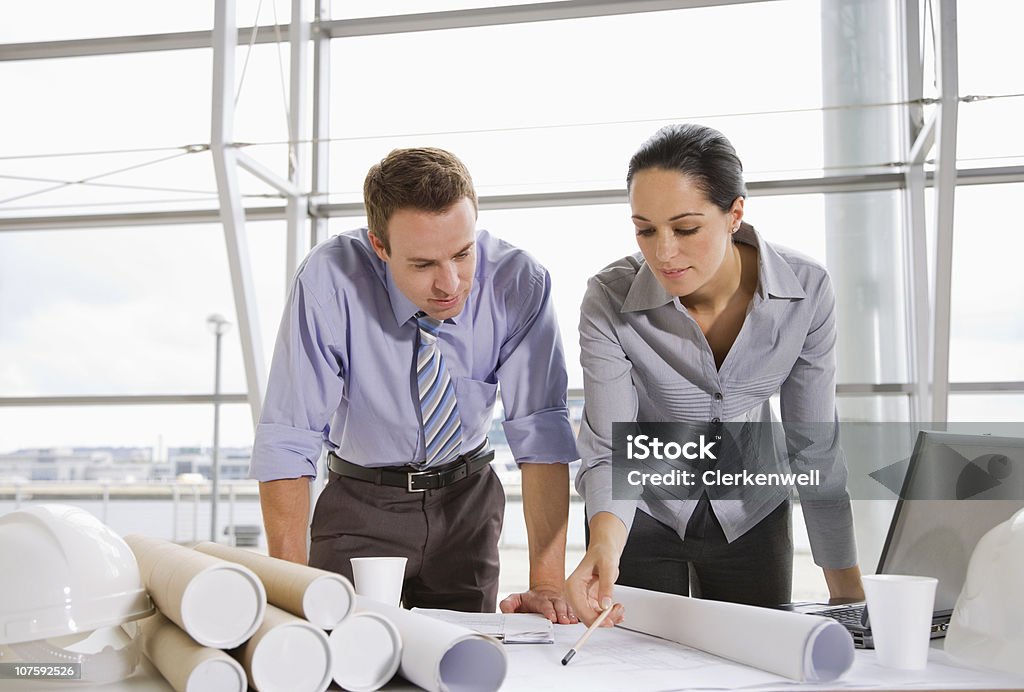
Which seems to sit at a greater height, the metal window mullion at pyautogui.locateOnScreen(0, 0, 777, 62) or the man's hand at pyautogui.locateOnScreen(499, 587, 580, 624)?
the metal window mullion at pyautogui.locateOnScreen(0, 0, 777, 62)

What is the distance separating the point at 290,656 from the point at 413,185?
2.95 feet

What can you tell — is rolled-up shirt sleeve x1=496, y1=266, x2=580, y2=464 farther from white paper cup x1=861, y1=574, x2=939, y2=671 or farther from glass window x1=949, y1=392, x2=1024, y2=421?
glass window x1=949, y1=392, x2=1024, y2=421

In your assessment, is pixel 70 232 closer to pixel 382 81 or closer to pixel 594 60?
pixel 382 81

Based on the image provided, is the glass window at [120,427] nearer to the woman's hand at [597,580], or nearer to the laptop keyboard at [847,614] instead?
the woman's hand at [597,580]

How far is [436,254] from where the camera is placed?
150 cm

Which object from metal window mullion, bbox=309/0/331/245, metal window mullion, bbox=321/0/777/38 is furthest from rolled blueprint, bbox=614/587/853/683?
metal window mullion, bbox=321/0/777/38

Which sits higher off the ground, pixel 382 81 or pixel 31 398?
pixel 382 81

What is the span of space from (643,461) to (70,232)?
183 inches

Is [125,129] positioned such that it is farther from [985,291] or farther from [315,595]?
[315,595]

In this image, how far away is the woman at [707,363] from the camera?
4.78ft

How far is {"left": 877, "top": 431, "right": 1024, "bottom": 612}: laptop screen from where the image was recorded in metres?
1.11

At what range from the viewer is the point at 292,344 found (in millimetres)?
1600

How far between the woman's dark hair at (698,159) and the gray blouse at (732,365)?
141mm

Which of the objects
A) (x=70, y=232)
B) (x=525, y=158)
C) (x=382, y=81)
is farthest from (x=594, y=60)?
(x=70, y=232)
